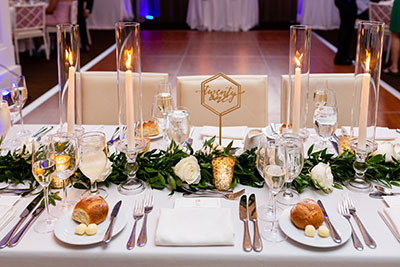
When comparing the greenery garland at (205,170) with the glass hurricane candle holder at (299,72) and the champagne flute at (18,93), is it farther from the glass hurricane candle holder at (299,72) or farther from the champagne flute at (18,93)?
the champagne flute at (18,93)

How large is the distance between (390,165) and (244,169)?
0.50 meters

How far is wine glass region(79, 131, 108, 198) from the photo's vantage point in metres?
1.34

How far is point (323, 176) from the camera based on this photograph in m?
1.44

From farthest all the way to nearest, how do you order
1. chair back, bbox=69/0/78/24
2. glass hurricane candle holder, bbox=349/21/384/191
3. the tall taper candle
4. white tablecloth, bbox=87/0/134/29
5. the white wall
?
white tablecloth, bbox=87/0/134/29 < chair back, bbox=69/0/78/24 < the white wall < the tall taper candle < glass hurricane candle holder, bbox=349/21/384/191

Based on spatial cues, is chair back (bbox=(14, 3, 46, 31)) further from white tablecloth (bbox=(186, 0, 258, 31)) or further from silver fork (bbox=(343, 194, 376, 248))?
silver fork (bbox=(343, 194, 376, 248))

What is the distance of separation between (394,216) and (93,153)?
0.86 meters

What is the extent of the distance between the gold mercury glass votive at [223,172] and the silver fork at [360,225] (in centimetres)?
35

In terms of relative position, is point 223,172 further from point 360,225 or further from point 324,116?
point 324,116

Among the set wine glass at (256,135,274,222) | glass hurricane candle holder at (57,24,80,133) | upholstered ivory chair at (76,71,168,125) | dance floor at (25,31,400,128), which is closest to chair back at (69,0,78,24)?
dance floor at (25,31,400,128)

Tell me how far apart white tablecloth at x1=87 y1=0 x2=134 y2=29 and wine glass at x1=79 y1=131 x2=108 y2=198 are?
968cm

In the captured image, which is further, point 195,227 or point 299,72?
point 299,72

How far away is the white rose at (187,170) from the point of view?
56.4 inches

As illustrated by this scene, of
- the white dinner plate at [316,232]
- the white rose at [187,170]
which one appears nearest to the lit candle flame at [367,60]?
the white dinner plate at [316,232]

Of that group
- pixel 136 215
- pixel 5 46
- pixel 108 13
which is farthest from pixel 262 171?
pixel 108 13
